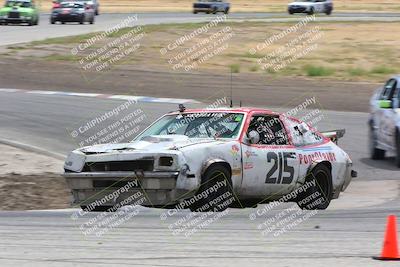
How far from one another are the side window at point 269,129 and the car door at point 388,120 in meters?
4.57

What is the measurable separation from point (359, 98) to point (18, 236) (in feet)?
59.0

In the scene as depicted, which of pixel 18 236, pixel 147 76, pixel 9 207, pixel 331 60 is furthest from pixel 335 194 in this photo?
pixel 331 60

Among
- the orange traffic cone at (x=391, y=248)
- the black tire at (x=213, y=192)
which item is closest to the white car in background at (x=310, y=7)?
the black tire at (x=213, y=192)

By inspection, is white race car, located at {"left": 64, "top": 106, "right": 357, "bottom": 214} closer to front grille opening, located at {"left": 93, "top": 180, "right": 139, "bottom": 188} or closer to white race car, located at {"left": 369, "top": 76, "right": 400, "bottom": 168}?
front grille opening, located at {"left": 93, "top": 180, "right": 139, "bottom": 188}

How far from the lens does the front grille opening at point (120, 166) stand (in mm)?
10867

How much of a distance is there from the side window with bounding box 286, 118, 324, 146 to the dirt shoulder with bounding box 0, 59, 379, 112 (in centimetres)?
1188

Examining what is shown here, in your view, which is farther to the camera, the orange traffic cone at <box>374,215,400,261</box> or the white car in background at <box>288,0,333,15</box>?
the white car in background at <box>288,0,333,15</box>

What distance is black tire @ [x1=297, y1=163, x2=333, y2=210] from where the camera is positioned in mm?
12109

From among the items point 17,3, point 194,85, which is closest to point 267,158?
point 194,85

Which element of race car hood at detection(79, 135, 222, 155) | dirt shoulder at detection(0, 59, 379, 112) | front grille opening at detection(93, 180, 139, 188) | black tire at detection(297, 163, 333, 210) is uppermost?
race car hood at detection(79, 135, 222, 155)

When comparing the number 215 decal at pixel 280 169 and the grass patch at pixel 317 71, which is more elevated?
the number 215 decal at pixel 280 169

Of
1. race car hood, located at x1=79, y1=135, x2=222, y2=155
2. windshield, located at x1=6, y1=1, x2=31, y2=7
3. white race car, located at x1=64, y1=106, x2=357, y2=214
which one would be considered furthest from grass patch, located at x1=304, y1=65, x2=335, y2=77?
race car hood, located at x1=79, y1=135, x2=222, y2=155

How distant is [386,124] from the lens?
1708cm

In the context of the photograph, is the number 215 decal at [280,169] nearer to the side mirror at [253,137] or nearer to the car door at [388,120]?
the side mirror at [253,137]
